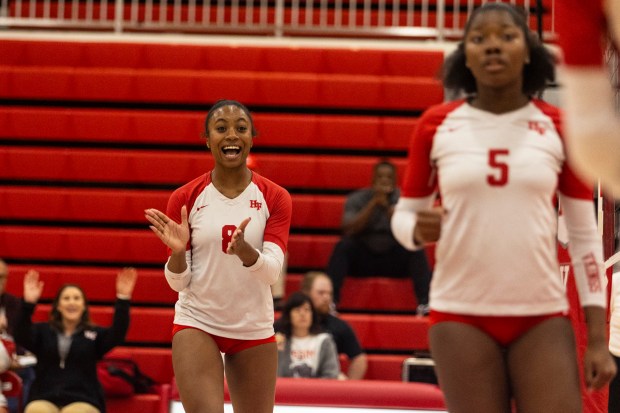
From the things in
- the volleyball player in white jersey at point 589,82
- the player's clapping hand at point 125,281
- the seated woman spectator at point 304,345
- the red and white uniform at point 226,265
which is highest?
the volleyball player in white jersey at point 589,82

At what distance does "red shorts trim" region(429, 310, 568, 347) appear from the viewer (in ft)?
9.73

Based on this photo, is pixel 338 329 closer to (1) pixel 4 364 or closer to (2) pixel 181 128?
(1) pixel 4 364

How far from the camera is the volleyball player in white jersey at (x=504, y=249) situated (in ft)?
9.63

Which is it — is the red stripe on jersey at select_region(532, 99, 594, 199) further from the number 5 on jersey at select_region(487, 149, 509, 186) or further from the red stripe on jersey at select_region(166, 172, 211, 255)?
the red stripe on jersey at select_region(166, 172, 211, 255)

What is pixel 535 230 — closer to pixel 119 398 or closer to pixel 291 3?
pixel 119 398

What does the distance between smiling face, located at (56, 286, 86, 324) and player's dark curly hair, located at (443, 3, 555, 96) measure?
14.4ft

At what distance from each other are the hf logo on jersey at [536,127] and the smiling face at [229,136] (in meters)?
1.71

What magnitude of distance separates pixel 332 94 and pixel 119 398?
3.92 metres

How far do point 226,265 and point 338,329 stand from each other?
344cm

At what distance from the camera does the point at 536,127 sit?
302 centimetres

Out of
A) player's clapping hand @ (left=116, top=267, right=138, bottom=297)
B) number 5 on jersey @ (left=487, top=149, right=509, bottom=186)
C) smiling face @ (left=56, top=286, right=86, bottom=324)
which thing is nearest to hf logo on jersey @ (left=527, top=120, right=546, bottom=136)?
number 5 on jersey @ (left=487, top=149, right=509, bottom=186)

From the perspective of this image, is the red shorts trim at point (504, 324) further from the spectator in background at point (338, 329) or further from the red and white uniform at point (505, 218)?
the spectator in background at point (338, 329)

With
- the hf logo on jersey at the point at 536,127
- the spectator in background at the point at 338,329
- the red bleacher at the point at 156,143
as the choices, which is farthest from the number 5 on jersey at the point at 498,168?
the red bleacher at the point at 156,143

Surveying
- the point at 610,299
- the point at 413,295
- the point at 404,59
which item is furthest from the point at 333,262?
the point at 610,299
